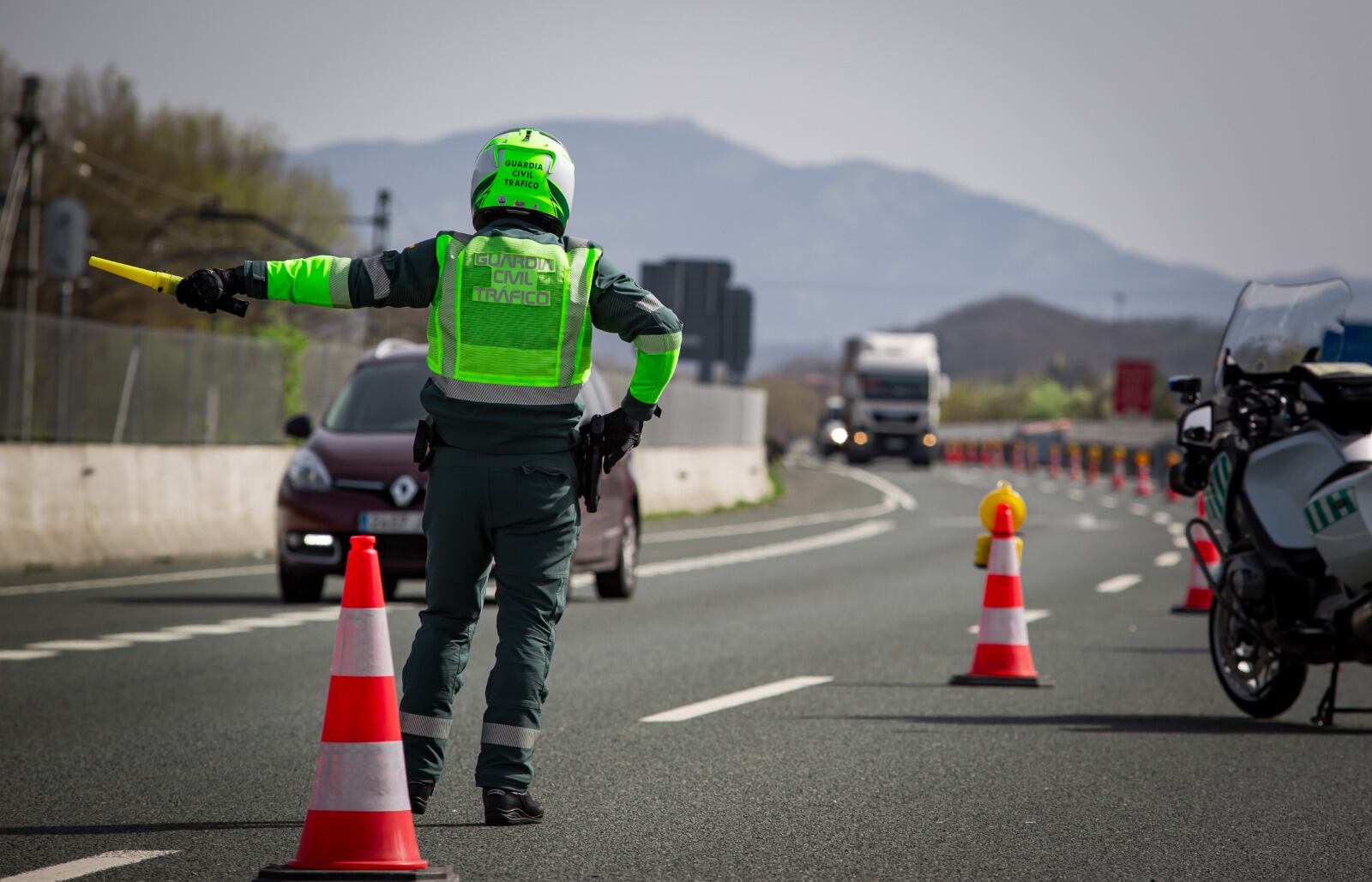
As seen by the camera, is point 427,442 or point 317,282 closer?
point 317,282

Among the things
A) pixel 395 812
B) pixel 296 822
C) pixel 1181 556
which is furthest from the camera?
pixel 1181 556

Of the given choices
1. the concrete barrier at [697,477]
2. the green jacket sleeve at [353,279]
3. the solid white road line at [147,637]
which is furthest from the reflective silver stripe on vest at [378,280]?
the concrete barrier at [697,477]

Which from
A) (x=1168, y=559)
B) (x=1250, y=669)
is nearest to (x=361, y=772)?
(x=1250, y=669)

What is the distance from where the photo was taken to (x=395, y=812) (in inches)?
203

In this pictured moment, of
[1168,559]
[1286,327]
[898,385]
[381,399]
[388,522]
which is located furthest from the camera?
[898,385]

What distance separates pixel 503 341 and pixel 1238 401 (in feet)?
14.1

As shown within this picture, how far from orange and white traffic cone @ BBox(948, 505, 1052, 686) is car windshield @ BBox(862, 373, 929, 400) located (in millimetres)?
52299

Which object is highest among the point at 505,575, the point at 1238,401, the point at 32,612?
the point at 1238,401

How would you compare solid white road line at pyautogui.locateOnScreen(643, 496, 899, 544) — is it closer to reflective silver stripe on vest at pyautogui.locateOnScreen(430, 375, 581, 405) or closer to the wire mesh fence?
the wire mesh fence

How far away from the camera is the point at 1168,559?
23500 mm

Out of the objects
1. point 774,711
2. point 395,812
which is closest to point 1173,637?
point 774,711

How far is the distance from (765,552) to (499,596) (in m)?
17.1

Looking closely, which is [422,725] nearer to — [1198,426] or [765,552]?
[1198,426]

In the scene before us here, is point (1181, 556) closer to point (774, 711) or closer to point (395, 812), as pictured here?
point (774, 711)
